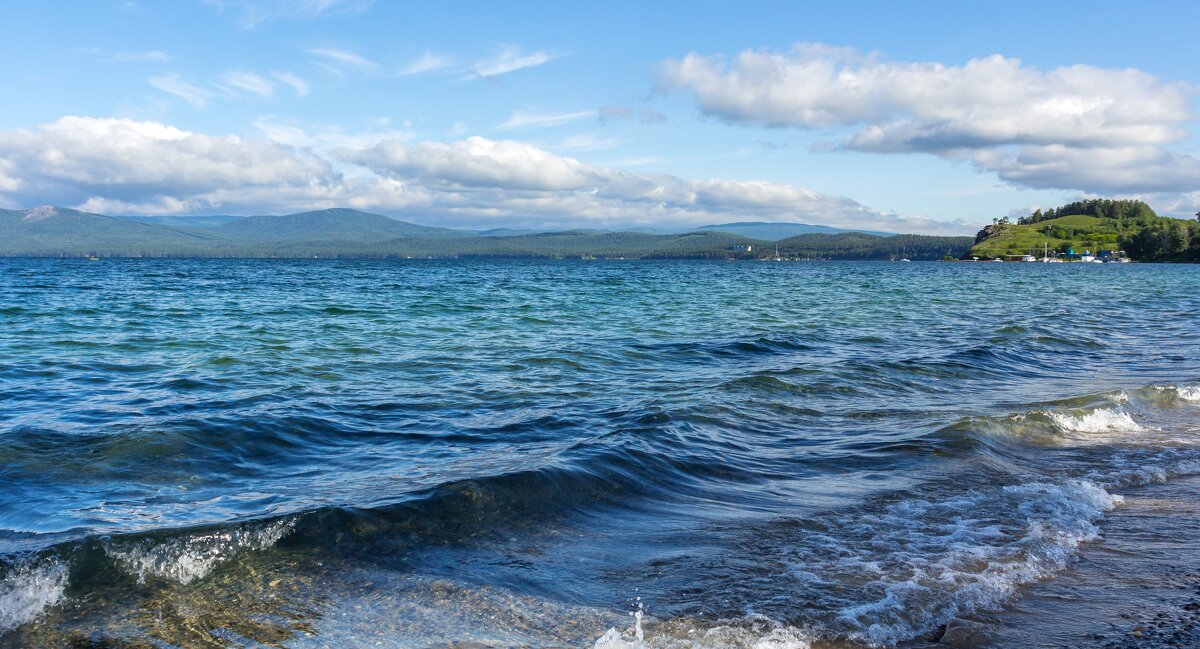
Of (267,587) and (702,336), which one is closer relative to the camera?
(267,587)

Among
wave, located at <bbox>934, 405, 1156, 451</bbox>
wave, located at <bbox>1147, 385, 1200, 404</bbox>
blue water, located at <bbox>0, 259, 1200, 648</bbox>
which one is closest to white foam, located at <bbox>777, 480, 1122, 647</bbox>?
blue water, located at <bbox>0, 259, 1200, 648</bbox>

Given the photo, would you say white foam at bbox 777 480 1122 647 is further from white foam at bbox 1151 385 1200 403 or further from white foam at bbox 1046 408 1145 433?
white foam at bbox 1151 385 1200 403

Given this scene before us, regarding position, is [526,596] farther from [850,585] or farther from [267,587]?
[850,585]

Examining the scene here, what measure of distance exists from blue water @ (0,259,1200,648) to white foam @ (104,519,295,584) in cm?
2

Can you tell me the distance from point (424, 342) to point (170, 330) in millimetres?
8088

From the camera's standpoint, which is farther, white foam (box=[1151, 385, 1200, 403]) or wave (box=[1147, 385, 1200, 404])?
white foam (box=[1151, 385, 1200, 403])

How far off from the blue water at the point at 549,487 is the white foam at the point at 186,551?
2cm

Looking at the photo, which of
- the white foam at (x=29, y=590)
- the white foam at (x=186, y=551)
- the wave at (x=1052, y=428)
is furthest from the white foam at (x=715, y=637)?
the wave at (x=1052, y=428)

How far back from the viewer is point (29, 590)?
19.4ft

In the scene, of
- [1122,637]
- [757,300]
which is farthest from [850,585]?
[757,300]

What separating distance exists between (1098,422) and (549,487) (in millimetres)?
9485

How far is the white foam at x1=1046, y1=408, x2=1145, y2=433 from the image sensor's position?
12359 millimetres

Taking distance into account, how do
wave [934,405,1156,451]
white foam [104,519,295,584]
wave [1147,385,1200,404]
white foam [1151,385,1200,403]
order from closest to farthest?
white foam [104,519,295,584], wave [934,405,1156,451], wave [1147,385,1200,404], white foam [1151,385,1200,403]

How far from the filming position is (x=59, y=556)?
6.37 m
